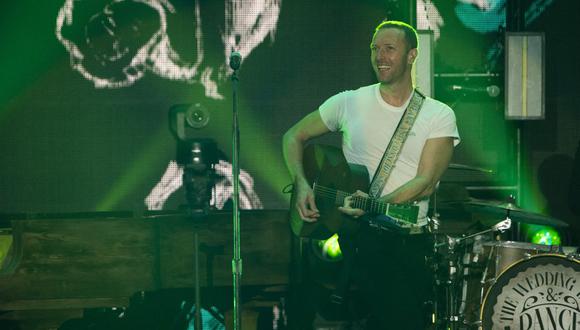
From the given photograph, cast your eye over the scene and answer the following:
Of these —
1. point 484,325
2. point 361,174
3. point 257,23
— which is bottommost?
point 484,325

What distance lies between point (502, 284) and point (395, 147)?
1.04 metres

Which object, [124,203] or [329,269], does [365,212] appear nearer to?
[329,269]

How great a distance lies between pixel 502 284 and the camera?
14.6 ft

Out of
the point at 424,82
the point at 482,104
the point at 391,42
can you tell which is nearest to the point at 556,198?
the point at 482,104

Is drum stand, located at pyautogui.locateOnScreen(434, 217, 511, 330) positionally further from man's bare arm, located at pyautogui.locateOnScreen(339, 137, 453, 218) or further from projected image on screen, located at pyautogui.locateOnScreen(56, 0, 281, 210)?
projected image on screen, located at pyautogui.locateOnScreen(56, 0, 281, 210)

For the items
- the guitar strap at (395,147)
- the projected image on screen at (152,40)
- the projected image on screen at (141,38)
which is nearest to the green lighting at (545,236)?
the guitar strap at (395,147)

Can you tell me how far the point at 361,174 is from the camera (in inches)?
168

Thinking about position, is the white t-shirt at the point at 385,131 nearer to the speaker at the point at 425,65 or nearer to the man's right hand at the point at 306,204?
the man's right hand at the point at 306,204

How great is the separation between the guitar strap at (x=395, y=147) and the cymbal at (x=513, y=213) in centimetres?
82

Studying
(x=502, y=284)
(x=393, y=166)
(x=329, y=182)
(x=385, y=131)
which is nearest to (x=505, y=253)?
(x=502, y=284)

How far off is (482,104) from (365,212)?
2167 mm

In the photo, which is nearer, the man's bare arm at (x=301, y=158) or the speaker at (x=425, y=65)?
the man's bare arm at (x=301, y=158)

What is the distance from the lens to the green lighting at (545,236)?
5.79 metres

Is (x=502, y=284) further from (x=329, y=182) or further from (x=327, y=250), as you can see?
(x=327, y=250)
